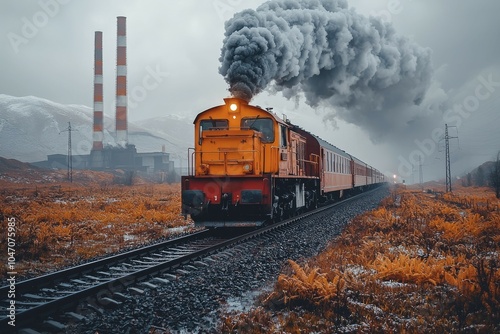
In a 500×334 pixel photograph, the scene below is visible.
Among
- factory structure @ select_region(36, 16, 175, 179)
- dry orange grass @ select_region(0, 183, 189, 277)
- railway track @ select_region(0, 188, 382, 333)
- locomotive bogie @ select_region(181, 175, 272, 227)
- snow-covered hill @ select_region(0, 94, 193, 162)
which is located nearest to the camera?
railway track @ select_region(0, 188, 382, 333)

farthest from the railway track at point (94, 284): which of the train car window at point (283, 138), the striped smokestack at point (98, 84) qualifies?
the striped smokestack at point (98, 84)

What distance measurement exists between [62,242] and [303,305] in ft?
26.4

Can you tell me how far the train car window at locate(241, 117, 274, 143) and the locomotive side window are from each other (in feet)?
1.69

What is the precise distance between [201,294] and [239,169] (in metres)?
6.31

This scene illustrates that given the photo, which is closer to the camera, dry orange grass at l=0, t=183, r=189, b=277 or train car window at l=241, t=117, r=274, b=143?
dry orange grass at l=0, t=183, r=189, b=277

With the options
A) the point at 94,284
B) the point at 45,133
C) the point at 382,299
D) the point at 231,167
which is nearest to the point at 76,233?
the point at 231,167

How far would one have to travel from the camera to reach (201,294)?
587 cm

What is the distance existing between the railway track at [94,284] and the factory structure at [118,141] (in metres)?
49.9

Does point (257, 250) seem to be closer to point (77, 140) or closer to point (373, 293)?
point (373, 293)

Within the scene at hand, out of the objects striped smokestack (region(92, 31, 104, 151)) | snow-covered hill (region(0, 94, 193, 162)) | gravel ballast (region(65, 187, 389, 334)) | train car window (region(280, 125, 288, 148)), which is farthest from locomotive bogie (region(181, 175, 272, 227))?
snow-covered hill (region(0, 94, 193, 162))

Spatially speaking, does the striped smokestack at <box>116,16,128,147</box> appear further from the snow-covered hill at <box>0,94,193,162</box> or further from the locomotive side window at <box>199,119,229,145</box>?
the snow-covered hill at <box>0,94,193,162</box>

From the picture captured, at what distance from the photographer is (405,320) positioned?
4.60 m

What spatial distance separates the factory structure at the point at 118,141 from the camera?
55250 millimetres

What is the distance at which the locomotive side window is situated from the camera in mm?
12668
